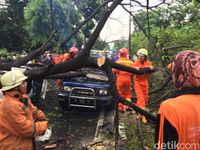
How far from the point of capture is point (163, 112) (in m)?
2.99

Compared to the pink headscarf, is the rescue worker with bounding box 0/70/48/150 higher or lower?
lower

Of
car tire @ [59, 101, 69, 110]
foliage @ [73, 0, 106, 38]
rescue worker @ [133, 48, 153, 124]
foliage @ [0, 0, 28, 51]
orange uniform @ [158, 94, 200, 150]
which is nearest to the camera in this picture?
orange uniform @ [158, 94, 200, 150]

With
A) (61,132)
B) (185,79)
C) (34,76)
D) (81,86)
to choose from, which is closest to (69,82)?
(81,86)

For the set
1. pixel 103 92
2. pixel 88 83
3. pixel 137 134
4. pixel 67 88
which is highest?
pixel 88 83

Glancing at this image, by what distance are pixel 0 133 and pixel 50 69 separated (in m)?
0.99

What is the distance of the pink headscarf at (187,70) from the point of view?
2996mm

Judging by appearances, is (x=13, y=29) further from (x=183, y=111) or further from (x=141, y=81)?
(x=183, y=111)

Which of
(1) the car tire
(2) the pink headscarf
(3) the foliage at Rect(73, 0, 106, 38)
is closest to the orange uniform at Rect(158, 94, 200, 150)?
Answer: (2) the pink headscarf

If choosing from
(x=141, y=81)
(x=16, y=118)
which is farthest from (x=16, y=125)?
(x=141, y=81)

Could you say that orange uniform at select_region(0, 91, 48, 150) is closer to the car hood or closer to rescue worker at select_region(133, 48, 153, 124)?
rescue worker at select_region(133, 48, 153, 124)

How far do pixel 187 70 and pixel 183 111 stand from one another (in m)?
0.31

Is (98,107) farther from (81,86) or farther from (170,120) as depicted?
(170,120)

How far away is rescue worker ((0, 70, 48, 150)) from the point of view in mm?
4734

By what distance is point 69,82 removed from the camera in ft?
43.4
